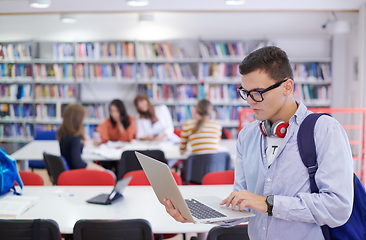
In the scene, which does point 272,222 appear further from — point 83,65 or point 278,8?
point 83,65

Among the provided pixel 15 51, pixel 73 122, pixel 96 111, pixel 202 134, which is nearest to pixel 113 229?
pixel 73 122

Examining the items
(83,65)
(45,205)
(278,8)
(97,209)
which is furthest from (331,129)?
(83,65)

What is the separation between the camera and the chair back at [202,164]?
4.00m

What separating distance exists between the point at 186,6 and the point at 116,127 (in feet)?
5.54

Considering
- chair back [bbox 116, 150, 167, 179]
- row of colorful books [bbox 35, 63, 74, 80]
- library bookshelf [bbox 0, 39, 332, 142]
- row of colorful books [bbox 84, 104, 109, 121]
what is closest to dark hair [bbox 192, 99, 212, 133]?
chair back [bbox 116, 150, 167, 179]

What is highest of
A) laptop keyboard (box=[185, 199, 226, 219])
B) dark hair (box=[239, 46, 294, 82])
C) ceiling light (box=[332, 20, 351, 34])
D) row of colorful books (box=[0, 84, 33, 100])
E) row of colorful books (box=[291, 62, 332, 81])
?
ceiling light (box=[332, 20, 351, 34])

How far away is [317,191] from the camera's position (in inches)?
53.0

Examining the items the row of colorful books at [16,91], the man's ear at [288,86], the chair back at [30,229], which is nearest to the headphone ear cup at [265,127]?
the man's ear at [288,86]

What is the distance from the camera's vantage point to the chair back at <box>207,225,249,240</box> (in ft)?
6.71

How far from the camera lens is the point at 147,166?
1.56m

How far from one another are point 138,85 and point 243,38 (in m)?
1.93

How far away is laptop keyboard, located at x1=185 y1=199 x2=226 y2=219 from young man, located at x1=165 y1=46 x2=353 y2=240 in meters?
0.07

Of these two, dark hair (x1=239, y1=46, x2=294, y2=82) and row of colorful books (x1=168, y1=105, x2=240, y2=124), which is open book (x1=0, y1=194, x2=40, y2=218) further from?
row of colorful books (x1=168, y1=105, x2=240, y2=124)

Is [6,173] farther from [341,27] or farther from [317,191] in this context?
[341,27]
